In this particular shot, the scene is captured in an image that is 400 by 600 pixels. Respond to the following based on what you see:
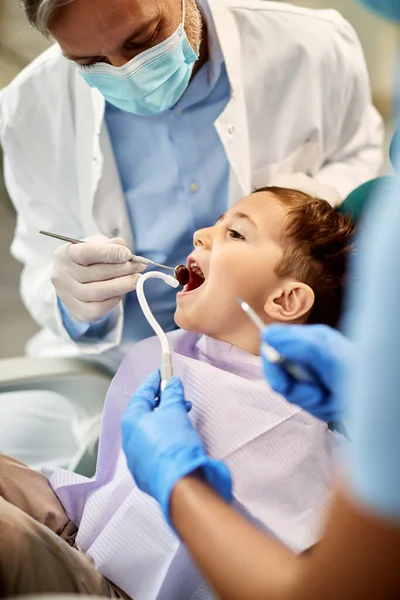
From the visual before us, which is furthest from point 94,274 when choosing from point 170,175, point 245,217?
point 170,175

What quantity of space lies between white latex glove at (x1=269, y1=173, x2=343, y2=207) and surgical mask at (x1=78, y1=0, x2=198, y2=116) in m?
0.36

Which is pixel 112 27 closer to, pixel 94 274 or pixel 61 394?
pixel 94 274

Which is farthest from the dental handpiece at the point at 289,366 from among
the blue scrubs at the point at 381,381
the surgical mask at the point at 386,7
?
the surgical mask at the point at 386,7

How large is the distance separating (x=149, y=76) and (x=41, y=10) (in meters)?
0.26

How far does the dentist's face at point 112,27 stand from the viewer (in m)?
1.23

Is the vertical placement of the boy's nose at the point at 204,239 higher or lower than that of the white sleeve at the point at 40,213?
higher

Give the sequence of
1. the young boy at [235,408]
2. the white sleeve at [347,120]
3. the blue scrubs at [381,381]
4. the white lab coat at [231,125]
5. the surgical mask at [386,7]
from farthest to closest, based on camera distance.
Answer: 1. the white sleeve at [347,120]
2. the white lab coat at [231,125]
3. the young boy at [235,408]
4. the surgical mask at [386,7]
5. the blue scrubs at [381,381]

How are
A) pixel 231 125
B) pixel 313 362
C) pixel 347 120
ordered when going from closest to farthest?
pixel 313 362 → pixel 231 125 → pixel 347 120

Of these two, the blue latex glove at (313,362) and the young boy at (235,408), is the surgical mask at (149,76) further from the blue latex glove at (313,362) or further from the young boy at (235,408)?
the blue latex glove at (313,362)

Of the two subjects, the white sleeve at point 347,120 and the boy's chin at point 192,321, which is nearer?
the boy's chin at point 192,321

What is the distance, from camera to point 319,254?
1.36 m

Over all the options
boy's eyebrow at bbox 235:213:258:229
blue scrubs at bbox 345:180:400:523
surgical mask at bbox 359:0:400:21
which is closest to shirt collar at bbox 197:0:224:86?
boy's eyebrow at bbox 235:213:258:229

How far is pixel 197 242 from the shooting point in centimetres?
142

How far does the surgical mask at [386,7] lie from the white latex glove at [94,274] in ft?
2.43
